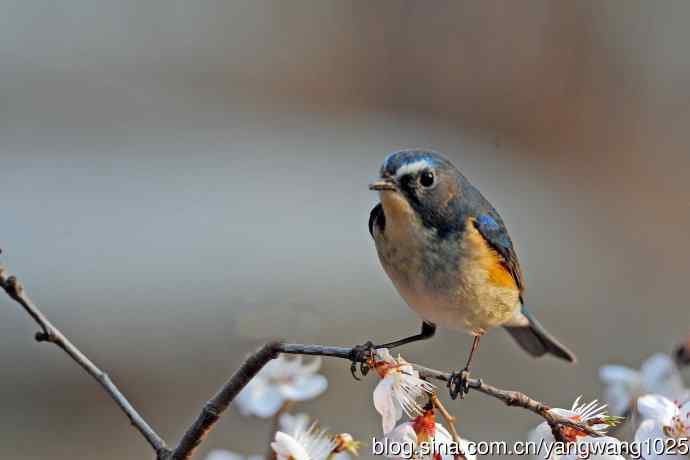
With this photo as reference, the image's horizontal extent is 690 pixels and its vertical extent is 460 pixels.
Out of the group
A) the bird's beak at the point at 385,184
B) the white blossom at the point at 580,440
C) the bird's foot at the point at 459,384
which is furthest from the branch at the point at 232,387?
the bird's beak at the point at 385,184

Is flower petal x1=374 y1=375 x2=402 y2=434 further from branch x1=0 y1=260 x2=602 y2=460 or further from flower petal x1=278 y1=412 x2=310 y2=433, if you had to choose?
flower petal x1=278 y1=412 x2=310 y2=433

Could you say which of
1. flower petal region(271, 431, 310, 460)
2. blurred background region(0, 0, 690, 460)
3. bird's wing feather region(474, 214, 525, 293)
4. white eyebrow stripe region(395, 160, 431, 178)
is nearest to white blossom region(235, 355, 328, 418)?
flower petal region(271, 431, 310, 460)

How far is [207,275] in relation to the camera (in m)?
6.07

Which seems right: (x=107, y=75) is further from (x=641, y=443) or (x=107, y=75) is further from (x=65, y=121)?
(x=641, y=443)

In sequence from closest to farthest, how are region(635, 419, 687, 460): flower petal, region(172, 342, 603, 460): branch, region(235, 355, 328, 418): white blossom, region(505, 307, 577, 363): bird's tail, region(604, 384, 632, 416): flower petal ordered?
region(172, 342, 603, 460): branch
region(635, 419, 687, 460): flower petal
region(235, 355, 328, 418): white blossom
region(604, 384, 632, 416): flower petal
region(505, 307, 577, 363): bird's tail

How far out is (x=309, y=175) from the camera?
7730 mm

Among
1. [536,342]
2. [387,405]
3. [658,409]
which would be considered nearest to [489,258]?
[536,342]

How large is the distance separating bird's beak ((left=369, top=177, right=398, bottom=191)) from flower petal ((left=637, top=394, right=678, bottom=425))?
26.4 inches

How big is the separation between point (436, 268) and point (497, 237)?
23 centimetres

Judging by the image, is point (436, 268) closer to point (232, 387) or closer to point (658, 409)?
point (658, 409)

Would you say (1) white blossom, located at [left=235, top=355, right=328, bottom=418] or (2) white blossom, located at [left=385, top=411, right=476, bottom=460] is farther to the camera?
(1) white blossom, located at [left=235, top=355, right=328, bottom=418]

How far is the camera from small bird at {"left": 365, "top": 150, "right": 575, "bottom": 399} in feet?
6.70

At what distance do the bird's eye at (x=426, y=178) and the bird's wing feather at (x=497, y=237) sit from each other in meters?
0.20

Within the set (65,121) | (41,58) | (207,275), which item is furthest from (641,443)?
(41,58)
